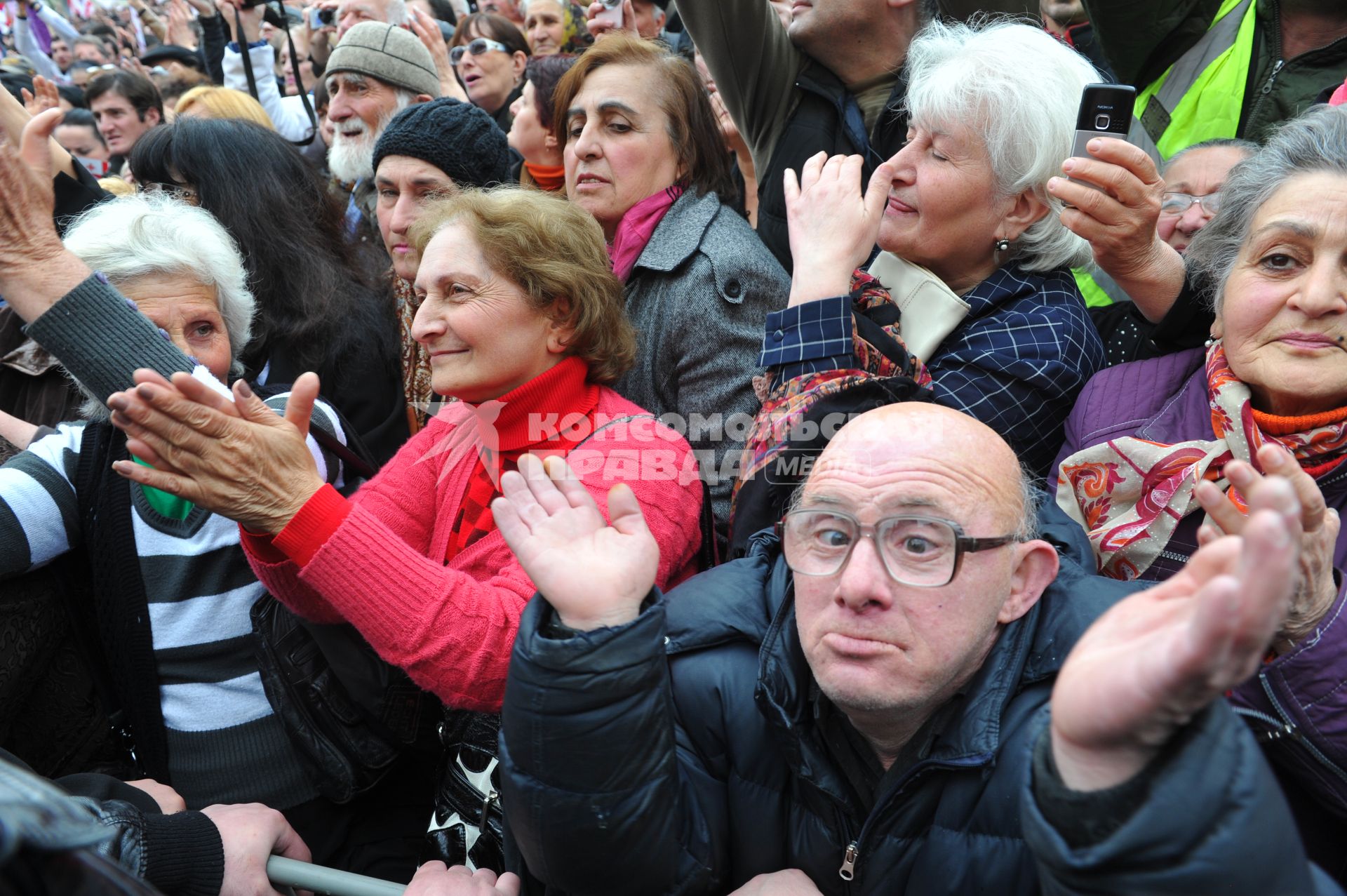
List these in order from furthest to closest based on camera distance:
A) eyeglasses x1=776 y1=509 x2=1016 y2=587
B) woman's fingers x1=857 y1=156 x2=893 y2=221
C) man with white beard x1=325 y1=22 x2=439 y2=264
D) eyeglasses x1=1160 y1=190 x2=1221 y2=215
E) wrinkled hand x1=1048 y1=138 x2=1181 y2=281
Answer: man with white beard x1=325 y1=22 x2=439 y2=264 < eyeglasses x1=1160 y1=190 x2=1221 y2=215 < woman's fingers x1=857 y1=156 x2=893 y2=221 < wrinkled hand x1=1048 y1=138 x2=1181 y2=281 < eyeglasses x1=776 y1=509 x2=1016 y2=587

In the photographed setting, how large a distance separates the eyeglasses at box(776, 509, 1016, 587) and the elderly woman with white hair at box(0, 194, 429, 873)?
1.19 m

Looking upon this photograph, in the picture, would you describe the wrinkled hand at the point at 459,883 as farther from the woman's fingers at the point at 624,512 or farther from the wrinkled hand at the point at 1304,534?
the wrinkled hand at the point at 1304,534

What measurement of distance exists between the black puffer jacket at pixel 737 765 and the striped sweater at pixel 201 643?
785 mm

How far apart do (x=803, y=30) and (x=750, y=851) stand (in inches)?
92.7

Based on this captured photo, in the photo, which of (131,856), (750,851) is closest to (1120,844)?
(750,851)

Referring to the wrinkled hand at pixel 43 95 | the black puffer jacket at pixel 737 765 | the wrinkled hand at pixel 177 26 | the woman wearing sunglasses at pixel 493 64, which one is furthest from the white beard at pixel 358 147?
the wrinkled hand at pixel 177 26

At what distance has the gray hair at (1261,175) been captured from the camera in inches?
78.5

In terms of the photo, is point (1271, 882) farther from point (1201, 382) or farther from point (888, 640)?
point (1201, 382)

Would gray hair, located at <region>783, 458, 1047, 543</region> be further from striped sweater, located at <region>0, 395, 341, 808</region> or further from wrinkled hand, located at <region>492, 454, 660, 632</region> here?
striped sweater, located at <region>0, 395, 341, 808</region>

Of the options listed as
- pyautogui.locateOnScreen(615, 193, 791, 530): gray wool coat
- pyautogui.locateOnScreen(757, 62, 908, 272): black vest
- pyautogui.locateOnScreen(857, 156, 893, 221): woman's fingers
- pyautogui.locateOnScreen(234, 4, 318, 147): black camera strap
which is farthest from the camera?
pyautogui.locateOnScreen(234, 4, 318, 147): black camera strap

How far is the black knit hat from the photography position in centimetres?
341

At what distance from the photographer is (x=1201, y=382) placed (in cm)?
209

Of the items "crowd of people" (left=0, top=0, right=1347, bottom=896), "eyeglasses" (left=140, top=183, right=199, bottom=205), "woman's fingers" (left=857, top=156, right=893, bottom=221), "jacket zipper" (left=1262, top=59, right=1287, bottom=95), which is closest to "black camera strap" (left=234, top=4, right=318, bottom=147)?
"eyeglasses" (left=140, top=183, right=199, bottom=205)

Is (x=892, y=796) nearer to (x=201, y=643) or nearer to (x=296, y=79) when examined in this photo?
(x=201, y=643)
